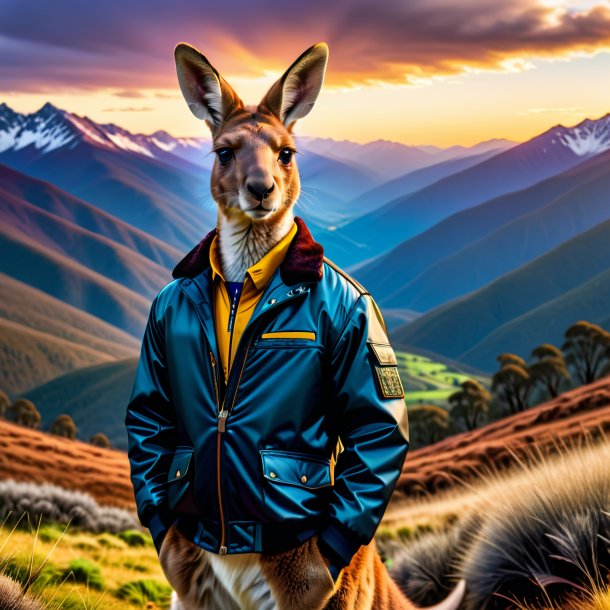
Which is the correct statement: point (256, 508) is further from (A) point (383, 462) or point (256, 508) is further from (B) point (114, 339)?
(B) point (114, 339)

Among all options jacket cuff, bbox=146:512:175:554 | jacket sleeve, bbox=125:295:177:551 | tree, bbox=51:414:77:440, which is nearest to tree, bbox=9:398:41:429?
tree, bbox=51:414:77:440

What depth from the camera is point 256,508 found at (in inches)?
188

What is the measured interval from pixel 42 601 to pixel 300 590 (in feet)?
9.98

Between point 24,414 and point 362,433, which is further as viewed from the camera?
point 24,414

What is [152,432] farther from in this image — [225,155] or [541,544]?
[541,544]

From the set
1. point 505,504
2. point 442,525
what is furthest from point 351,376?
point 442,525

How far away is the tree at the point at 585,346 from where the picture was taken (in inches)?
1708

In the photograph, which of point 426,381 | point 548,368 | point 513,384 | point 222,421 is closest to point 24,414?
point 513,384

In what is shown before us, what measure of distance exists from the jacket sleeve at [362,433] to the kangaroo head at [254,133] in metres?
0.88

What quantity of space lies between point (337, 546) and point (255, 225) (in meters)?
2.06

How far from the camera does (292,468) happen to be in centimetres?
474

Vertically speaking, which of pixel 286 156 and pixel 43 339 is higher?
pixel 286 156

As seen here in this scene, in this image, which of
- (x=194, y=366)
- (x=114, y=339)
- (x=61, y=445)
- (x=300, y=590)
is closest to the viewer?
(x=300, y=590)

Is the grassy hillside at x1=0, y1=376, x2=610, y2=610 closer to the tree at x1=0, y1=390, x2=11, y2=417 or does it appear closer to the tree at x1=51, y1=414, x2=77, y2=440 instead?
the tree at x1=51, y1=414, x2=77, y2=440
